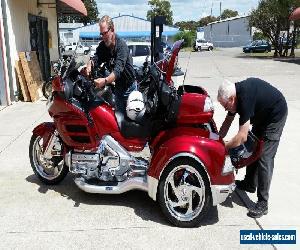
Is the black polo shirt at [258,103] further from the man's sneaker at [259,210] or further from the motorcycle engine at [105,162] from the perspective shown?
the motorcycle engine at [105,162]

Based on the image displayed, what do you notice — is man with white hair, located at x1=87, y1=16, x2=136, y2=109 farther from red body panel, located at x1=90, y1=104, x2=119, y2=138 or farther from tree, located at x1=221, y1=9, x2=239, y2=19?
tree, located at x1=221, y1=9, x2=239, y2=19

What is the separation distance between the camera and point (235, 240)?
4008mm

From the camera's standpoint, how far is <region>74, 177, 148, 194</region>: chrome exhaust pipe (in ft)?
14.9

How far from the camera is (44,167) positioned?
17.9 feet

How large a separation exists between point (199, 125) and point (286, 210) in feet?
4.32

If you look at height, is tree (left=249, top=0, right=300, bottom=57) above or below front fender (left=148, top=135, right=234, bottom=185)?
above

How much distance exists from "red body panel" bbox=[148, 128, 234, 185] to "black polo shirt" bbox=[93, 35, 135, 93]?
1106 millimetres

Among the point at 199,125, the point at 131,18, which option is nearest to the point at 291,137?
the point at 199,125

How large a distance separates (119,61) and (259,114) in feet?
5.48

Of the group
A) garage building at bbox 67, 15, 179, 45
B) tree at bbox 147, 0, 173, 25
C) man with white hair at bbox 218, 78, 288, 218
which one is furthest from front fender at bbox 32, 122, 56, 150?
tree at bbox 147, 0, 173, 25

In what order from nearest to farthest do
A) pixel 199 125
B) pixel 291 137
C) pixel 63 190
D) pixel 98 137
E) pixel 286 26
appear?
1. pixel 199 125
2. pixel 98 137
3. pixel 63 190
4. pixel 291 137
5. pixel 286 26

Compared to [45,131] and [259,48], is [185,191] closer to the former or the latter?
[45,131]

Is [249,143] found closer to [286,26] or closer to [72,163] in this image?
[72,163]

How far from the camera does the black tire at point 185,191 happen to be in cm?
421
